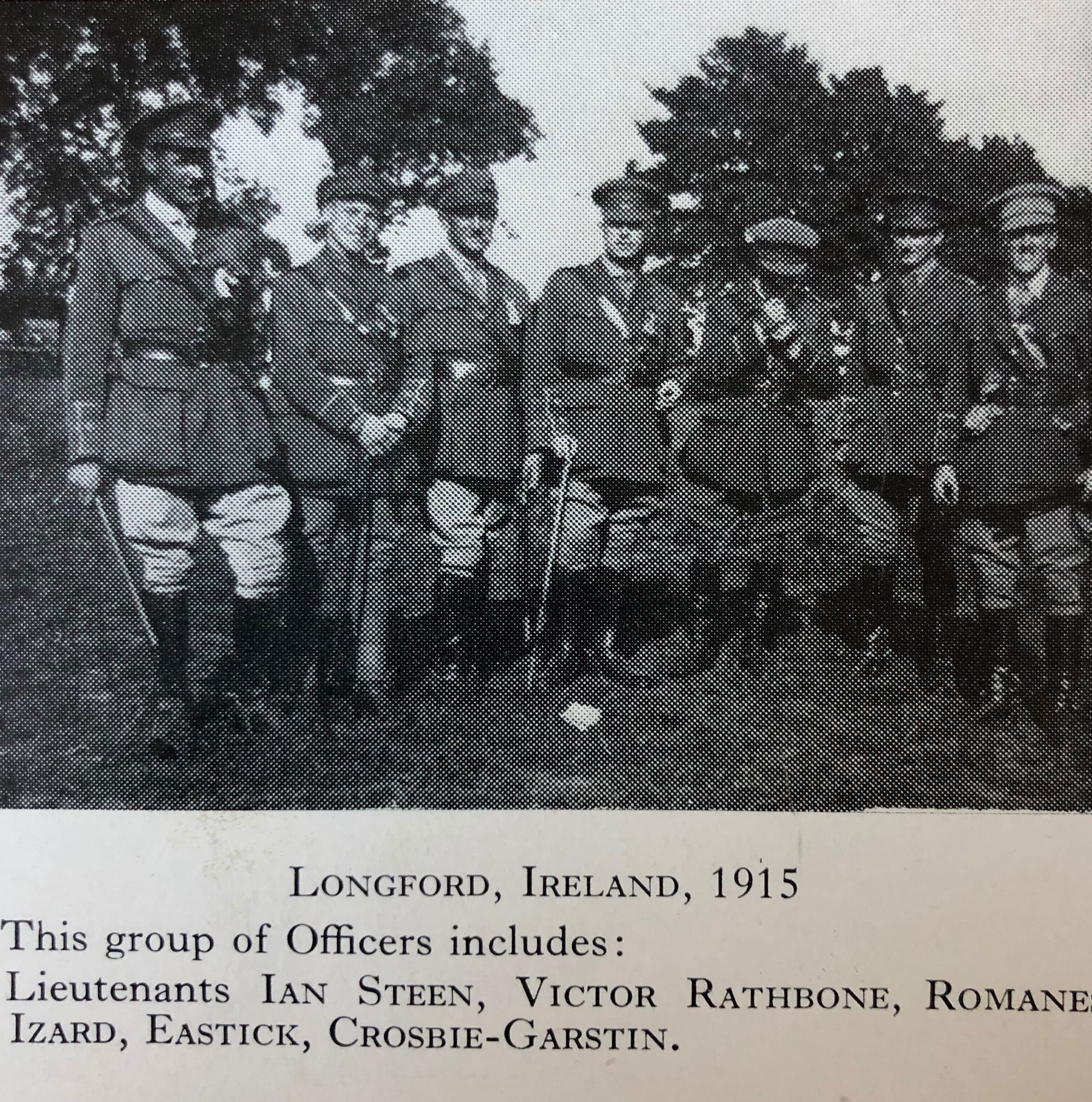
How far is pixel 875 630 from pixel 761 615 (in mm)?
138

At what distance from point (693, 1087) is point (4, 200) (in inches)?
53.2

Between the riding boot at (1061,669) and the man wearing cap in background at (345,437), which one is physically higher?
the man wearing cap in background at (345,437)

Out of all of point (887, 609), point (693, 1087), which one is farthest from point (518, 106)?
point (693, 1087)

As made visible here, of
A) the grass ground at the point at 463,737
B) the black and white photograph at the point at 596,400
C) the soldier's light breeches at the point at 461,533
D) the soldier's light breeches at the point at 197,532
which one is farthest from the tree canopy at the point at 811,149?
the soldier's light breeches at the point at 197,532

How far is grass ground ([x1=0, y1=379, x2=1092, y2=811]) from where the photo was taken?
4.06 ft

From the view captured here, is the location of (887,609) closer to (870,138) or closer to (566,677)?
(566,677)

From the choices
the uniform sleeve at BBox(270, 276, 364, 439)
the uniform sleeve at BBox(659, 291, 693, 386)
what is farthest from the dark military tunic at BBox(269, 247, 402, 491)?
the uniform sleeve at BBox(659, 291, 693, 386)

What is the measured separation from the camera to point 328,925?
124 centimetres

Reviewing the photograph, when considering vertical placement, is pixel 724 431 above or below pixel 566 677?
above

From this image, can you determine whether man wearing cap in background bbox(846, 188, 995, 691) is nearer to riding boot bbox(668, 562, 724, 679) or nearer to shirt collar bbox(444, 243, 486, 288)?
riding boot bbox(668, 562, 724, 679)

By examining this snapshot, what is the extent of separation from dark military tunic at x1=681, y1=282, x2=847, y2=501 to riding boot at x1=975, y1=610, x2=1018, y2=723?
283 mm

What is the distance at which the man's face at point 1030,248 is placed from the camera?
48.4 inches

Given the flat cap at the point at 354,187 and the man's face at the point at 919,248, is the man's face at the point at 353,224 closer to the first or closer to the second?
the flat cap at the point at 354,187

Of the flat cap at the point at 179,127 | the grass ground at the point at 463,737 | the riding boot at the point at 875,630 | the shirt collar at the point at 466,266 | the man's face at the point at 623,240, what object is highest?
the flat cap at the point at 179,127
